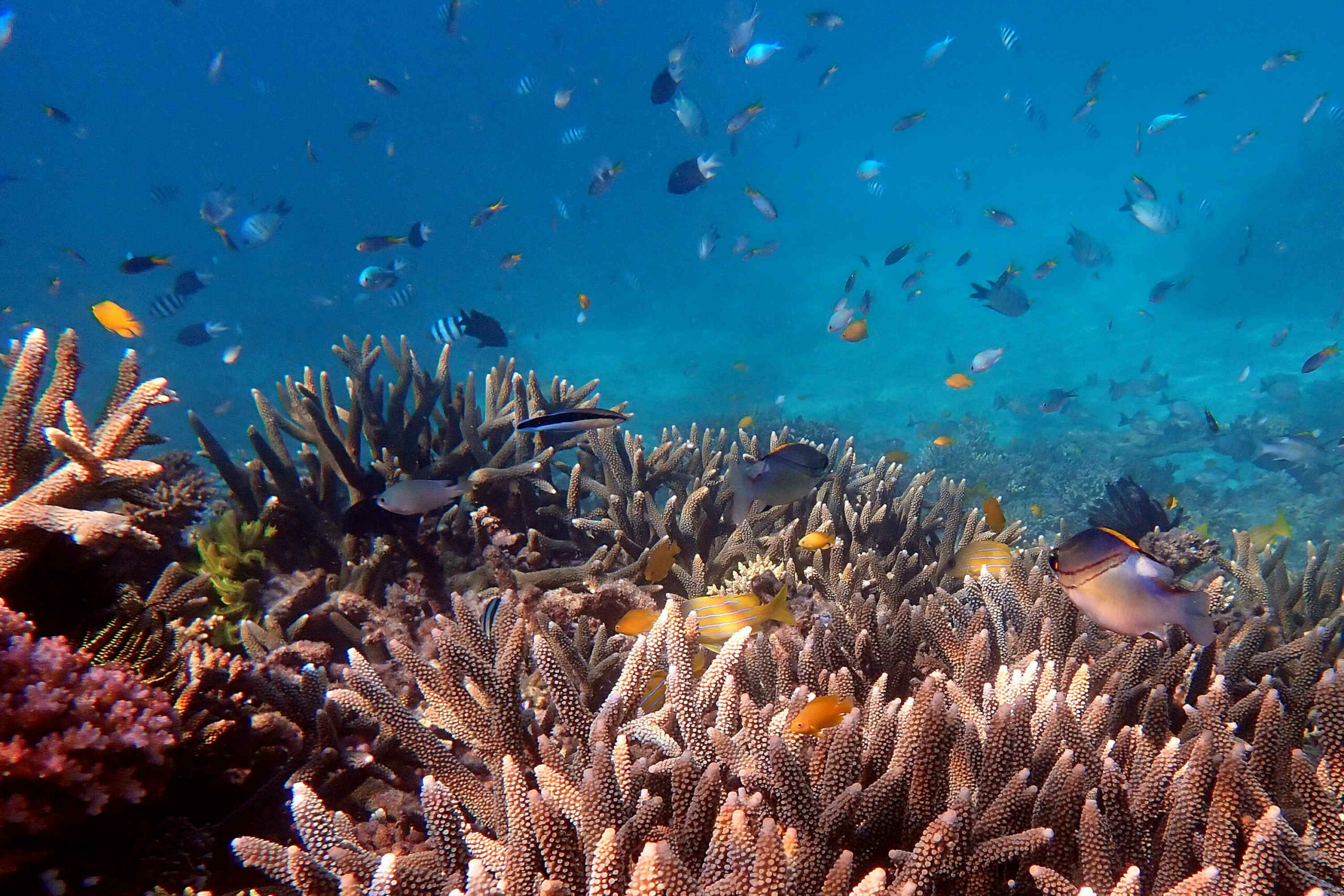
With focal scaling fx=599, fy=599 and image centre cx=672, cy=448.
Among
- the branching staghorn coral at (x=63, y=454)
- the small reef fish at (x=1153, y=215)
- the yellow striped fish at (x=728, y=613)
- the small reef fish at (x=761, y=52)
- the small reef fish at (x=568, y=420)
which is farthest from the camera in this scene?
the small reef fish at (x=761, y=52)

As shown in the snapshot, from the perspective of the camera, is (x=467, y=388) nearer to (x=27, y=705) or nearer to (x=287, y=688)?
(x=287, y=688)

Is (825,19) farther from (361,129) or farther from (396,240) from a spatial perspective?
(361,129)

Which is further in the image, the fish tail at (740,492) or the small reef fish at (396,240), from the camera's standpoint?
the small reef fish at (396,240)

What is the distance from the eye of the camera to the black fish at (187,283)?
1057cm

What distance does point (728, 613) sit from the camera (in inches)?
110

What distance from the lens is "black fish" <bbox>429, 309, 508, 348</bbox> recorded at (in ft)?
27.0

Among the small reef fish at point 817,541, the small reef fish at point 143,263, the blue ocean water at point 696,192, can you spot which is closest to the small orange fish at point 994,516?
the small reef fish at point 817,541

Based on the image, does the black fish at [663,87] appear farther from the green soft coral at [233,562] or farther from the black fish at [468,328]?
the green soft coral at [233,562]

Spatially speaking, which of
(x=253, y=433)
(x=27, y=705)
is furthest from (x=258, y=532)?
(x=27, y=705)

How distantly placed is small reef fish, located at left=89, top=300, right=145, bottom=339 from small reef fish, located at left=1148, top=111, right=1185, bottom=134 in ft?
64.5

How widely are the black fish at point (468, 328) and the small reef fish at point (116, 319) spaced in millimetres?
4000

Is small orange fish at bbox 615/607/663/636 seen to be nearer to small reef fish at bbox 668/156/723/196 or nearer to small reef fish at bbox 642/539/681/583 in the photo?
small reef fish at bbox 642/539/681/583

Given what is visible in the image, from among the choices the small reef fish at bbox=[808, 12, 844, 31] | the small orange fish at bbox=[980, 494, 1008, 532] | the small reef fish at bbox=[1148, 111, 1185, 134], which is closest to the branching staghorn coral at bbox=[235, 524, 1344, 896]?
the small orange fish at bbox=[980, 494, 1008, 532]

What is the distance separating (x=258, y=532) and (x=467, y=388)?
1864 millimetres
